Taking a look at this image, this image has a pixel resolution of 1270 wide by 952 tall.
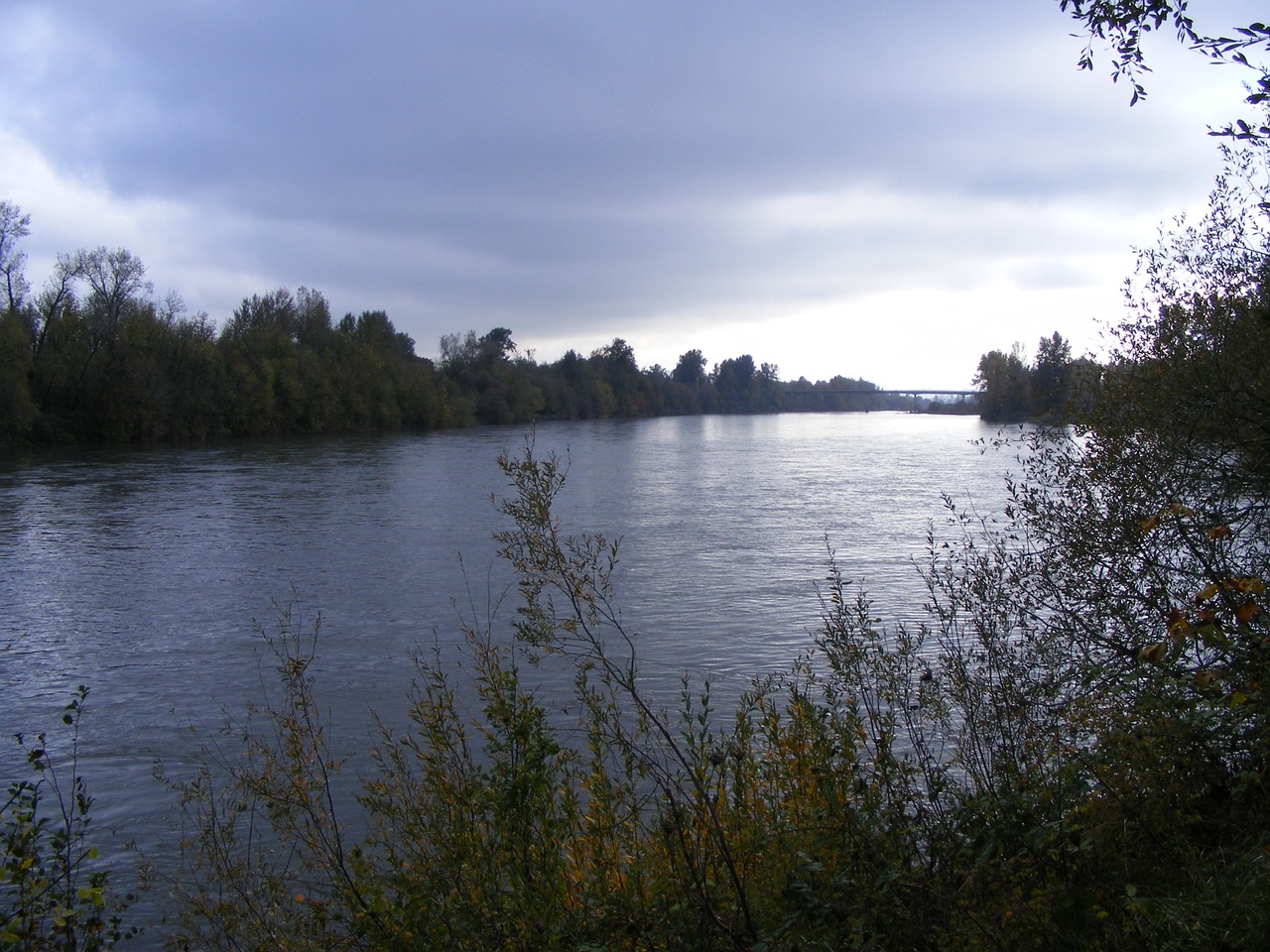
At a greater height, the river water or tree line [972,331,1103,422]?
tree line [972,331,1103,422]

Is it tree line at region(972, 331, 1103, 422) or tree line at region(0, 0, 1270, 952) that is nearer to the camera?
tree line at region(0, 0, 1270, 952)

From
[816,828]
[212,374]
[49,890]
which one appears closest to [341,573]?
[49,890]

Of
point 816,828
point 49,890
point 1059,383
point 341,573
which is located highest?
point 1059,383

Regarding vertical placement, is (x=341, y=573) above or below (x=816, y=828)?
below

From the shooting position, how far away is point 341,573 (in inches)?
770

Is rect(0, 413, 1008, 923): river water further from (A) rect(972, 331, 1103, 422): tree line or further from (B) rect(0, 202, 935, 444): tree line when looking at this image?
(B) rect(0, 202, 935, 444): tree line

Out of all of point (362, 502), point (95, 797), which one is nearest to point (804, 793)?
point (95, 797)

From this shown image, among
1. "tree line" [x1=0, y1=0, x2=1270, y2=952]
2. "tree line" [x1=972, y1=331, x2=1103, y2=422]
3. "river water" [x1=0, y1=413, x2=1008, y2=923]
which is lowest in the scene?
"river water" [x1=0, y1=413, x2=1008, y2=923]

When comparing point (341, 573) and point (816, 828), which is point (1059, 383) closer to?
point (816, 828)

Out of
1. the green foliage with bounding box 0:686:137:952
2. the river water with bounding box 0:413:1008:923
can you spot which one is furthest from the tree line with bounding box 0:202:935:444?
the green foliage with bounding box 0:686:137:952

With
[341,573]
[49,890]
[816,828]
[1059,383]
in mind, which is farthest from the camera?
[341,573]

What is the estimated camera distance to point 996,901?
4.12 meters

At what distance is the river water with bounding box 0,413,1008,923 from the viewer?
464 inches

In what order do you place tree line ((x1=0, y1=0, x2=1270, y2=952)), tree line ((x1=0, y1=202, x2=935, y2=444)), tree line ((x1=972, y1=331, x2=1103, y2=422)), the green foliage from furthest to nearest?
tree line ((x1=0, y1=202, x2=935, y2=444))
tree line ((x1=972, y1=331, x2=1103, y2=422))
the green foliage
tree line ((x1=0, y1=0, x2=1270, y2=952))
